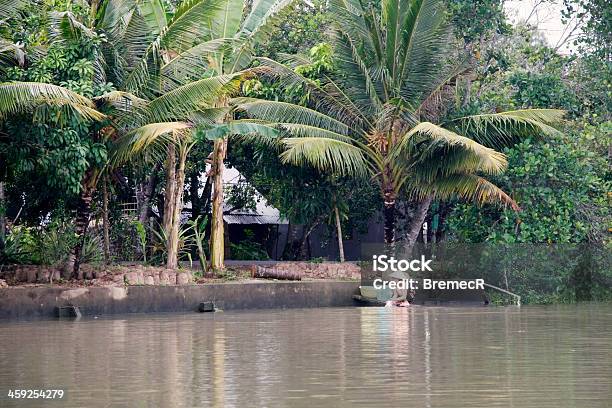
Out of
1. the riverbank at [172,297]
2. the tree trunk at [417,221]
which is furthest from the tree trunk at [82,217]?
the tree trunk at [417,221]

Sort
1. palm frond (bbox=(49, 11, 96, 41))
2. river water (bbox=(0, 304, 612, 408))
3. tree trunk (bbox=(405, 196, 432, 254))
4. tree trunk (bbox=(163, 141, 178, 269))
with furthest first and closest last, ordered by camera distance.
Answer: tree trunk (bbox=(405, 196, 432, 254)) → tree trunk (bbox=(163, 141, 178, 269)) → palm frond (bbox=(49, 11, 96, 41)) → river water (bbox=(0, 304, 612, 408))

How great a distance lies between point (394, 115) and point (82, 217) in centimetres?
724

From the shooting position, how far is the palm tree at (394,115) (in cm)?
2403

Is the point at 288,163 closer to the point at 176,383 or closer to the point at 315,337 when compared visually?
the point at 315,337

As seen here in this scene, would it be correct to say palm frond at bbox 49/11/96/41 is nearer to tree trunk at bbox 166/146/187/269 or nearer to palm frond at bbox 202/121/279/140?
palm frond at bbox 202/121/279/140

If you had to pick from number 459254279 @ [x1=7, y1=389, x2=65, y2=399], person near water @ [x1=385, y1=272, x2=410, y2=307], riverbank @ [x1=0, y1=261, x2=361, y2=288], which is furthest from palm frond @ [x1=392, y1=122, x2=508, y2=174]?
number 459254279 @ [x1=7, y1=389, x2=65, y2=399]

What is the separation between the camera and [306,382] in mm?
10383

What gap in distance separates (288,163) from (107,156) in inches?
222

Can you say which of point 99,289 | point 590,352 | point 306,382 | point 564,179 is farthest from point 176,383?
point 564,179

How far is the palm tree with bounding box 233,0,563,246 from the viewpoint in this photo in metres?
24.0

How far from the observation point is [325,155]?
79.4ft

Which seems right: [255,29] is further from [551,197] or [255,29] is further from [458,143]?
[551,197]

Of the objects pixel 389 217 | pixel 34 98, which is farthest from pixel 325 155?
pixel 34 98

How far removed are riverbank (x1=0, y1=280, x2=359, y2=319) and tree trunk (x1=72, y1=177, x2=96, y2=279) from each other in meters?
0.94
